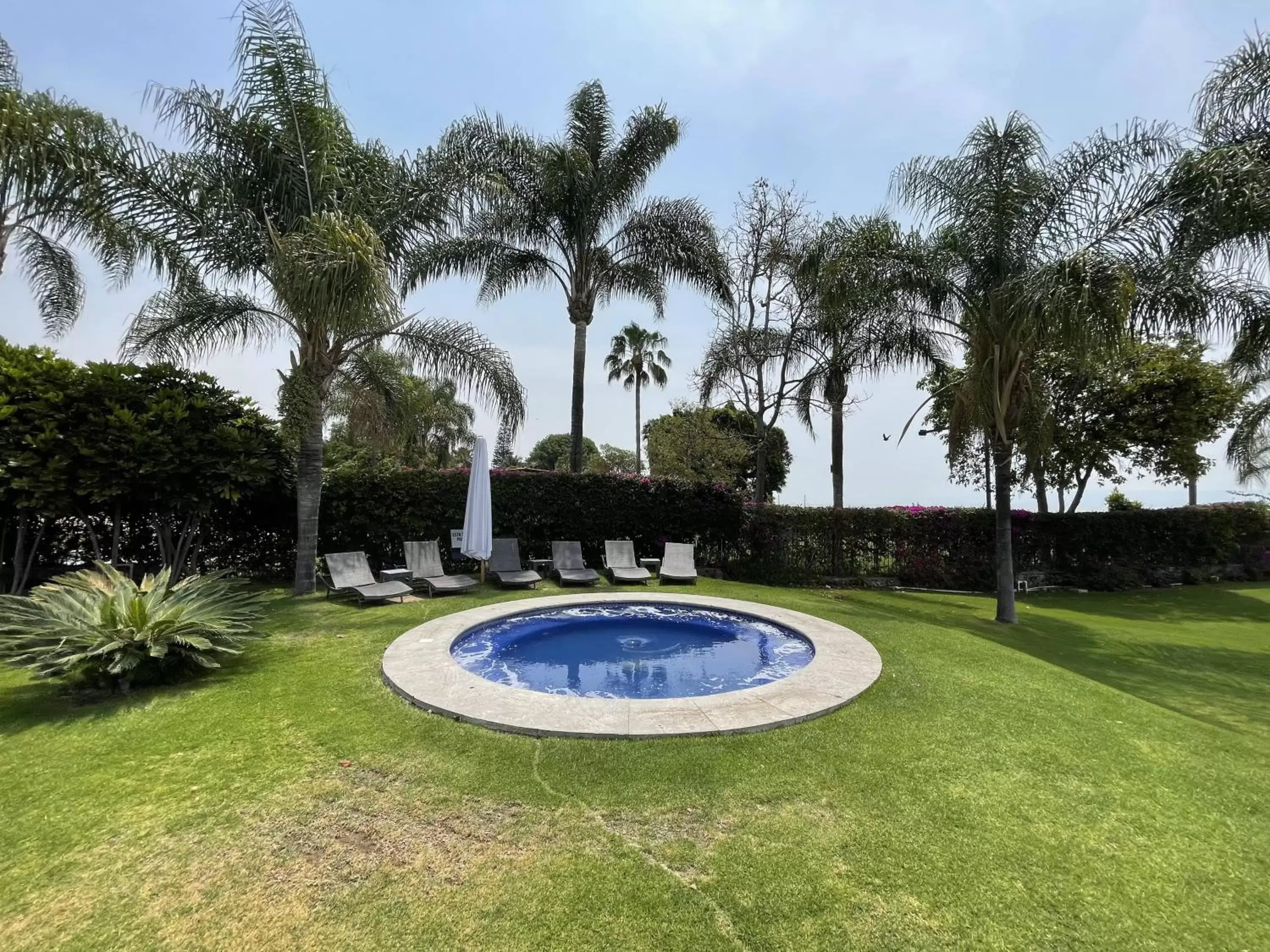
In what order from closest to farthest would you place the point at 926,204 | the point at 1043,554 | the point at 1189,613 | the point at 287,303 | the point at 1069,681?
the point at 1069,681 → the point at 287,303 → the point at 926,204 → the point at 1189,613 → the point at 1043,554

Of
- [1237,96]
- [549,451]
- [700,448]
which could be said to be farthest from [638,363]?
[1237,96]

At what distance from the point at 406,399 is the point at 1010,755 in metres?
12.2

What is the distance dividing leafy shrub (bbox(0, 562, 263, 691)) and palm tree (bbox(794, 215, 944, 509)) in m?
10.6

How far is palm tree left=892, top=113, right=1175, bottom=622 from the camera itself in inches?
360

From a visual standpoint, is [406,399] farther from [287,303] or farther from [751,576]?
[751,576]

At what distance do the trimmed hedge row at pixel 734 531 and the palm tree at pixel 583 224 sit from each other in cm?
179

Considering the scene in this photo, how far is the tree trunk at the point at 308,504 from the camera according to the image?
1048 cm

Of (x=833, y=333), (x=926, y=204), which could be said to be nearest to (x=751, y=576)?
(x=833, y=333)

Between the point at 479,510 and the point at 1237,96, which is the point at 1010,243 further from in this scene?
the point at 479,510

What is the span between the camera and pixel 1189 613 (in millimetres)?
12531

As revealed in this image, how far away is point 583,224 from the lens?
14.6m

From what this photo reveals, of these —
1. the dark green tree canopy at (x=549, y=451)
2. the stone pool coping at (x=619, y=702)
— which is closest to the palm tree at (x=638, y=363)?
the dark green tree canopy at (x=549, y=451)

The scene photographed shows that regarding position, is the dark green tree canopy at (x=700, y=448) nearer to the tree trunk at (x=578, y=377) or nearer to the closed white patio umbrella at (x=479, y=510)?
the tree trunk at (x=578, y=377)

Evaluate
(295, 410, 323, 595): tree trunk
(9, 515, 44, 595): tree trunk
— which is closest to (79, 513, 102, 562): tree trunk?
(9, 515, 44, 595): tree trunk
